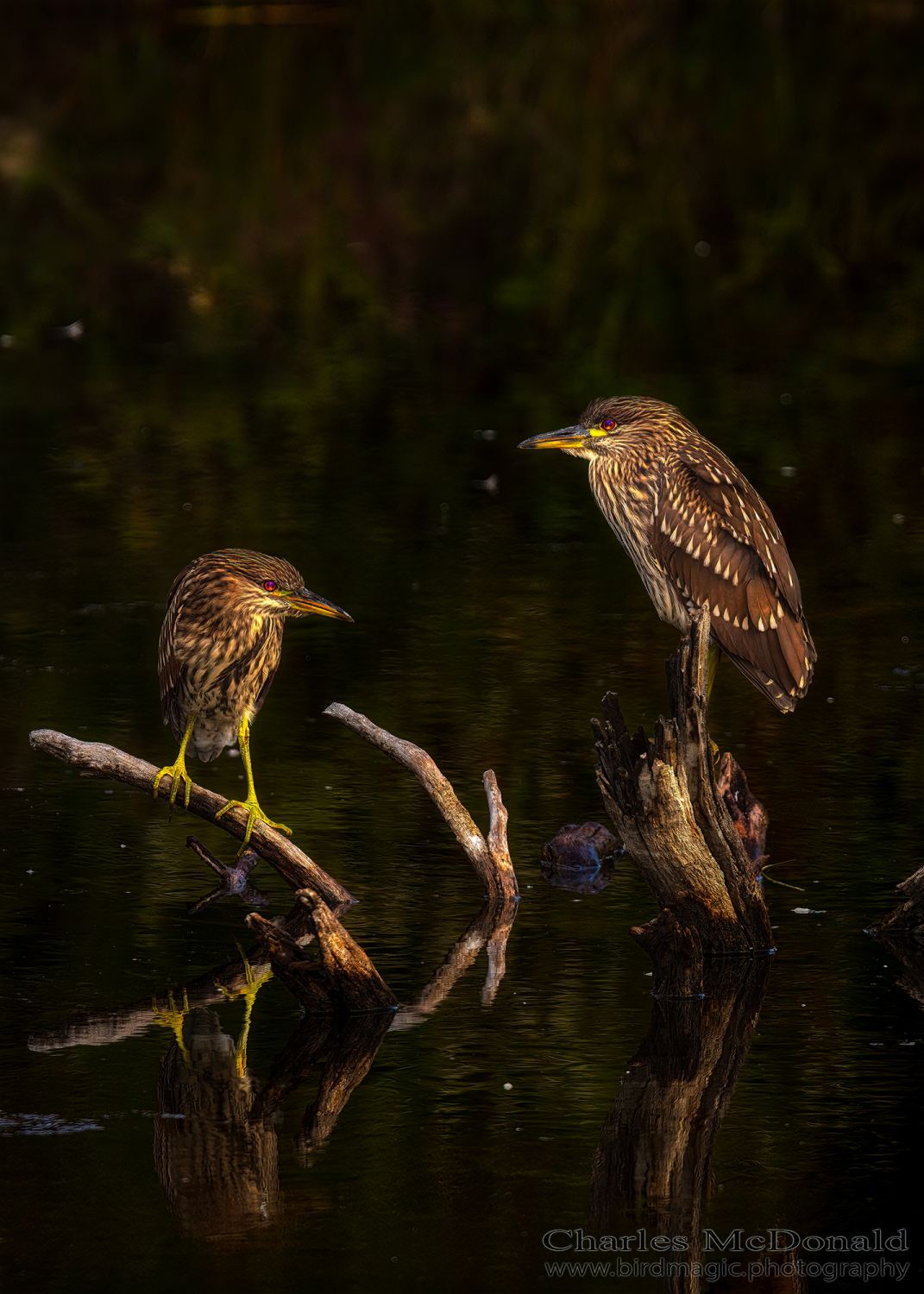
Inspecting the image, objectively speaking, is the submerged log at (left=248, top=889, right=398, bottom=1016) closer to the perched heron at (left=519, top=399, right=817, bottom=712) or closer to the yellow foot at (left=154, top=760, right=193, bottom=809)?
the yellow foot at (left=154, top=760, right=193, bottom=809)

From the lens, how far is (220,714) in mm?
7875

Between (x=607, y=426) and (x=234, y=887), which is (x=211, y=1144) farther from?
(x=607, y=426)

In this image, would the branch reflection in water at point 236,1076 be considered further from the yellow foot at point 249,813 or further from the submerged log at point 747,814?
the submerged log at point 747,814

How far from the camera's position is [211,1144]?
19.2 ft

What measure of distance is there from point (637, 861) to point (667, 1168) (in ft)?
4.69

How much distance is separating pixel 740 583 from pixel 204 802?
2.25 meters

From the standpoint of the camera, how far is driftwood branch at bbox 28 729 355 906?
7141 mm

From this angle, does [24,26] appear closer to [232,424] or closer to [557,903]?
[232,424]

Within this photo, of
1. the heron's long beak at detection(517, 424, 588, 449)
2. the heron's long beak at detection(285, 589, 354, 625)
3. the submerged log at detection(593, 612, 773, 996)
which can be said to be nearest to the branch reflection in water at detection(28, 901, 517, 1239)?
the submerged log at detection(593, 612, 773, 996)

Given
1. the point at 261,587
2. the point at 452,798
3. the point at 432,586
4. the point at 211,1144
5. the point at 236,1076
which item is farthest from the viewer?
→ the point at 432,586

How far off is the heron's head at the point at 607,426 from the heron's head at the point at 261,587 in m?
1.33

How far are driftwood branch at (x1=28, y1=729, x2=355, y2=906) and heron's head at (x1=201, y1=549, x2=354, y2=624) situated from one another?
71 cm

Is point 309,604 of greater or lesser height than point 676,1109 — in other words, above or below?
above

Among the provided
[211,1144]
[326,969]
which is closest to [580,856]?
[326,969]
